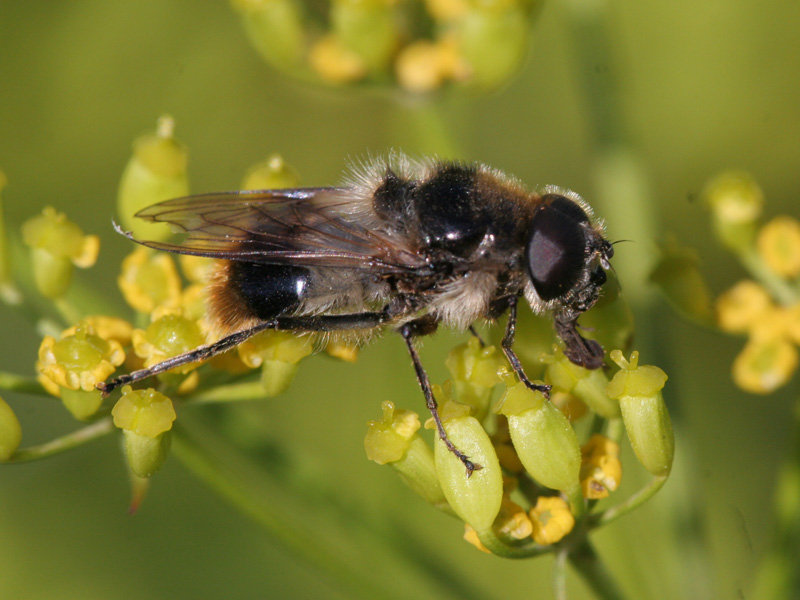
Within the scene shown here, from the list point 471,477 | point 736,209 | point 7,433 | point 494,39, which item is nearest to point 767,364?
point 736,209

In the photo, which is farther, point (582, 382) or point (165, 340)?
point (165, 340)

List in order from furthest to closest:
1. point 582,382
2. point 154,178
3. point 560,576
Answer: point 154,178 < point 582,382 < point 560,576

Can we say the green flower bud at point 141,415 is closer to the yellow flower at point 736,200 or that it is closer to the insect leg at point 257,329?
the insect leg at point 257,329

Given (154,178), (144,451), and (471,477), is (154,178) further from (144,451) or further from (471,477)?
(471,477)

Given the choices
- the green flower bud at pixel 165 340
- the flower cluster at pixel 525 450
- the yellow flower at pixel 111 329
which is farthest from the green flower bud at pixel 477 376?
the yellow flower at pixel 111 329

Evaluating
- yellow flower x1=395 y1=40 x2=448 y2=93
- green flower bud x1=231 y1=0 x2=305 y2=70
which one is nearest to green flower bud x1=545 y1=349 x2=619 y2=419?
yellow flower x1=395 y1=40 x2=448 y2=93

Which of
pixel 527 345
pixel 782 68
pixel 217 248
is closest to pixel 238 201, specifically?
pixel 217 248
